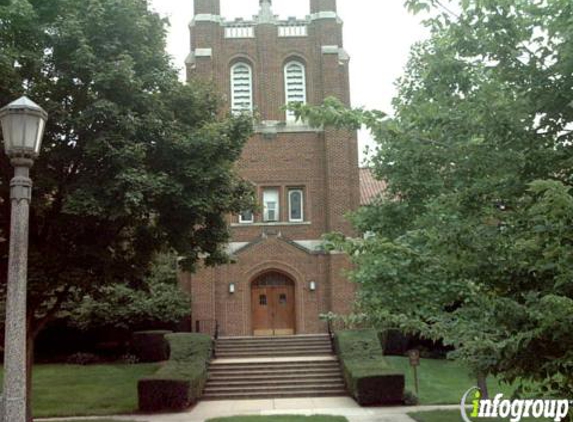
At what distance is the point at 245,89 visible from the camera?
26.5 metres

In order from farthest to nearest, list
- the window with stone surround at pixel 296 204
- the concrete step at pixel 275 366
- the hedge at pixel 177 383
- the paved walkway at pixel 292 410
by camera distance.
A: the window with stone surround at pixel 296 204 < the concrete step at pixel 275 366 < the hedge at pixel 177 383 < the paved walkway at pixel 292 410

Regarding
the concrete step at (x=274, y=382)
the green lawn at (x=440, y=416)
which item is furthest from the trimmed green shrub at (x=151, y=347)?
the green lawn at (x=440, y=416)

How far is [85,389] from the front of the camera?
19.0 m

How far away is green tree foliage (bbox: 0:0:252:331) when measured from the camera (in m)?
11.3

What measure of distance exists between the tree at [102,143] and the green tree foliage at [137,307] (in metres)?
10.2

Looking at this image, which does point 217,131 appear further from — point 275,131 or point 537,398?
point 275,131

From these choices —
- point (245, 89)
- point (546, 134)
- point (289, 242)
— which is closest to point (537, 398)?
point (546, 134)

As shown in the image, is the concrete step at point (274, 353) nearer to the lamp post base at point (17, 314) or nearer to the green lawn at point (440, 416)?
the green lawn at point (440, 416)

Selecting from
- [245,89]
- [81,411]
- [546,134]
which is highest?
[245,89]

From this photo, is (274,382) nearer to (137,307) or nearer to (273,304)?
(273,304)

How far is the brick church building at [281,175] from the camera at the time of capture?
2475 cm

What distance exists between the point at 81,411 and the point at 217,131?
8169mm

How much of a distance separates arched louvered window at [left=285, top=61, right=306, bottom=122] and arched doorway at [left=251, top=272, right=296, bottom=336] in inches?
258

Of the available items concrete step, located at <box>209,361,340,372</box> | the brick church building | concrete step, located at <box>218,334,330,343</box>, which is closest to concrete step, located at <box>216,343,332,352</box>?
concrete step, located at <box>218,334,330,343</box>
